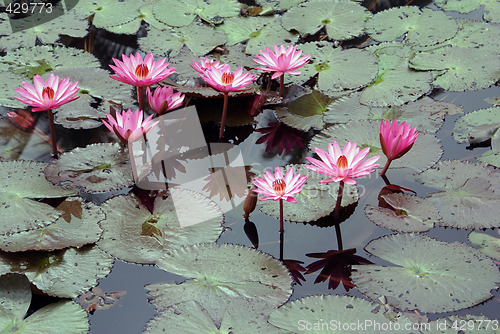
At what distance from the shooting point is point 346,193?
7.60 feet

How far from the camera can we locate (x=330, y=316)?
1812mm

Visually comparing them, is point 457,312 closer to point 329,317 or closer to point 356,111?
point 329,317

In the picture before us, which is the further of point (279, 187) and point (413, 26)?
point (413, 26)

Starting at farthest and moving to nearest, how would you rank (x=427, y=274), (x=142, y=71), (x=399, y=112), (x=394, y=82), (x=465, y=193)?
(x=394, y=82) → (x=399, y=112) → (x=142, y=71) → (x=465, y=193) → (x=427, y=274)

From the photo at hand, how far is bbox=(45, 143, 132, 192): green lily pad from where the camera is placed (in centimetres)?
234

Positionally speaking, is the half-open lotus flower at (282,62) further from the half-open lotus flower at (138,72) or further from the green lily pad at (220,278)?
the green lily pad at (220,278)

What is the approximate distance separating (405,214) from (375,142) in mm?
453

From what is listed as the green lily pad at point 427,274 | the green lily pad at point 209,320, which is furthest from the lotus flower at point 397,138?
the green lily pad at point 209,320

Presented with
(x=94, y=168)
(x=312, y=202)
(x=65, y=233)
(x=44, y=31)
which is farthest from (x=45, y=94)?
(x=44, y=31)

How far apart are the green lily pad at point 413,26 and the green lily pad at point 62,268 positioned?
7.11 feet

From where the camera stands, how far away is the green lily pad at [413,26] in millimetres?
3307

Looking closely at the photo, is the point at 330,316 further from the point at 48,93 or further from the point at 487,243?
the point at 48,93

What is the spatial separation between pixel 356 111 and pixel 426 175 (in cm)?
54

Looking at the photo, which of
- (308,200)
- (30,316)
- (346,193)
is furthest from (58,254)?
(346,193)
